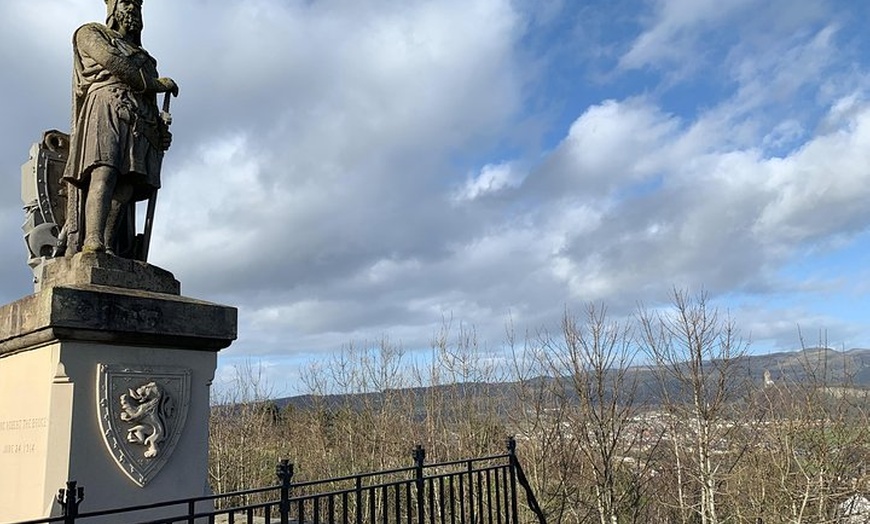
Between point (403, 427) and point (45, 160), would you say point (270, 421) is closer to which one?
point (403, 427)

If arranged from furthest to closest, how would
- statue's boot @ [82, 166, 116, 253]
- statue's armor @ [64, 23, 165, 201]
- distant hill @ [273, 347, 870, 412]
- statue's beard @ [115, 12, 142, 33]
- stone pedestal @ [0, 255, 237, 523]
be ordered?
1. distant hill @ [273, 347, 870, 412]
2. statue's beard @ [115, 12, 142, 33]
3. statue's armor @ [64, 23, 165, 201]
4. statue's boot @ [82, 166, 116, 253]
5. stone pedestal @ [0, 255, 237, 523]

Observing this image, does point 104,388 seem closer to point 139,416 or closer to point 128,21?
point 139,416

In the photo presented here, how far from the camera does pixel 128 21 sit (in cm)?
551

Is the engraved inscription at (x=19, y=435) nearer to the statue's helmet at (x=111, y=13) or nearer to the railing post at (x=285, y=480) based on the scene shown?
the railing post at (x=285, y=480)

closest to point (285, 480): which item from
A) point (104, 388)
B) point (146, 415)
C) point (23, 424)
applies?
point (146, 415)

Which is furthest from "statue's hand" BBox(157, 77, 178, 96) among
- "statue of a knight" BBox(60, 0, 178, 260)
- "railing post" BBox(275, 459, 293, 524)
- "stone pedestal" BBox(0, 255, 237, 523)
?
"railing post" BBox(275, 459, 293, 524)

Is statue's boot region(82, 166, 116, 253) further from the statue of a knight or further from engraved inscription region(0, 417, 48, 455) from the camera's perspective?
engraved inscription region(0, 417, 48, 455)

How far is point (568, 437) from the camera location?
47.5 ft

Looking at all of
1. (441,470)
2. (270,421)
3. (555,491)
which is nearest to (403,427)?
(441,470)

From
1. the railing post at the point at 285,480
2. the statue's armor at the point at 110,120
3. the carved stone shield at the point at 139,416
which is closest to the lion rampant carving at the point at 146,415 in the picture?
the carved stone shield at the point at 139,416

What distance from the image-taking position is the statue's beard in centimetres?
550

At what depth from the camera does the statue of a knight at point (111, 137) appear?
505 cm

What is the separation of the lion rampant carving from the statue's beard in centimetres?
287

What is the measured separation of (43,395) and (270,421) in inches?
770
